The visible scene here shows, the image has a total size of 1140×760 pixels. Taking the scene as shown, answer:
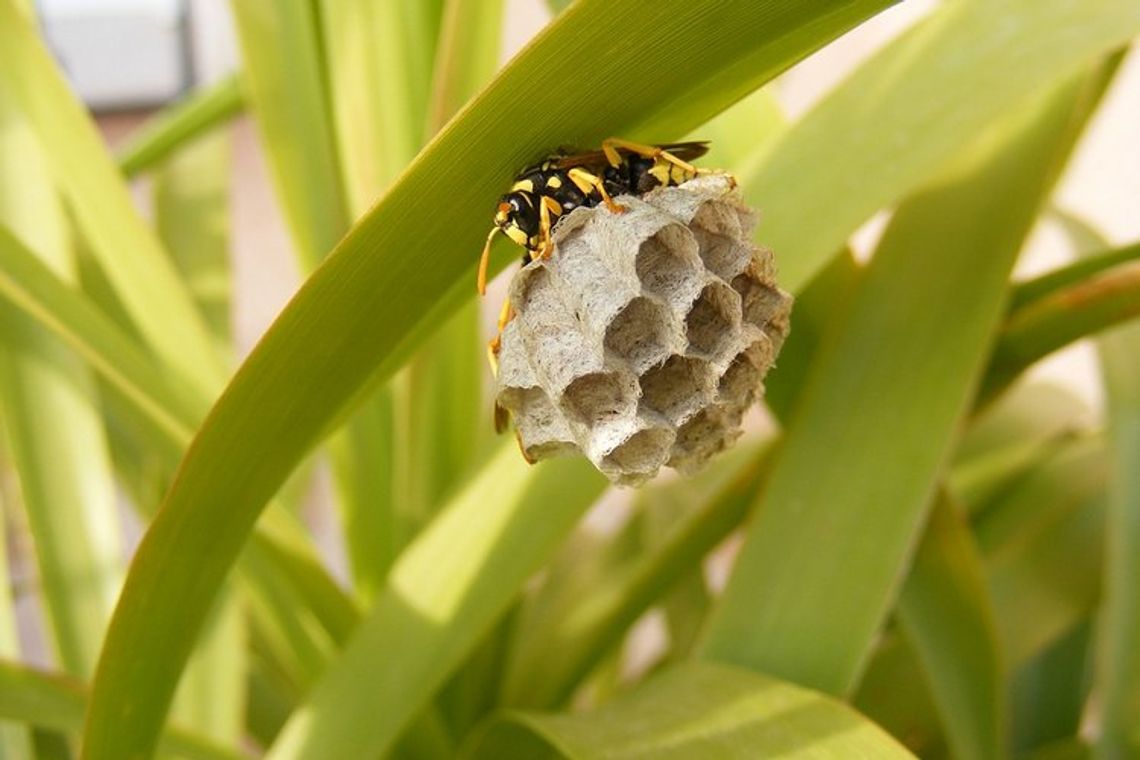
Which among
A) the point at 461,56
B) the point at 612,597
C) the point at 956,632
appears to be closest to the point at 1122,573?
the point at 956,632

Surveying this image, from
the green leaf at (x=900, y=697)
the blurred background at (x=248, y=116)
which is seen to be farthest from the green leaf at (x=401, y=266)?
the blurred background at (x=248, y=116)

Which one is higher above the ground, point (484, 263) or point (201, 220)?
point (201, 220)

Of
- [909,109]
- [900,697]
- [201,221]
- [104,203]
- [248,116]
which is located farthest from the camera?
[248,116]

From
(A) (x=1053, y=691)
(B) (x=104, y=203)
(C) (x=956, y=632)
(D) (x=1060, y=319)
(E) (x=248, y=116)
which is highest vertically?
(E) (x=248, y=116)

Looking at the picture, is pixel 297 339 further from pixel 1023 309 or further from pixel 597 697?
pixel 597 697

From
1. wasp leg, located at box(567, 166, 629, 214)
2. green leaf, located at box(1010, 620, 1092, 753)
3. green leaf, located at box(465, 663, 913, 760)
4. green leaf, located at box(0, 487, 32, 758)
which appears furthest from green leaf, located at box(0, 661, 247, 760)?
green leaf, located at box(1010, 620, 1092, 753)

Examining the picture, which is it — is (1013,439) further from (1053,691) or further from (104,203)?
(104,203)

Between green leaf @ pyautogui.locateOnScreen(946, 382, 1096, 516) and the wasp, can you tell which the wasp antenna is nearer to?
the wasp
